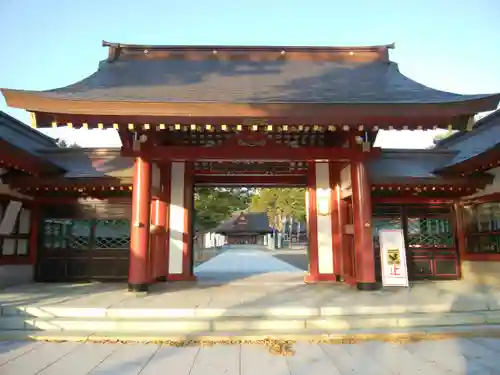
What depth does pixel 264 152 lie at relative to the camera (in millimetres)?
7125

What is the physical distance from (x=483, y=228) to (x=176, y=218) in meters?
8.14

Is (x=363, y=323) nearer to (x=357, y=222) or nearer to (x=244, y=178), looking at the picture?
(x=357, y=222)

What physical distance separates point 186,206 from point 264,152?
9.98 ft

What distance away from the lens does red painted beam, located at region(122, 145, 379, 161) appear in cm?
709

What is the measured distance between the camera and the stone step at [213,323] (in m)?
4.90

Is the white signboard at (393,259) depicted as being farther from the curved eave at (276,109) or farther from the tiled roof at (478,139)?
the tiled roof at (478,139)

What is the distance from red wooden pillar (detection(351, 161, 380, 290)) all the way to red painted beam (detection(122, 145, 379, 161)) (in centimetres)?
34

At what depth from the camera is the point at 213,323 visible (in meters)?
4.93

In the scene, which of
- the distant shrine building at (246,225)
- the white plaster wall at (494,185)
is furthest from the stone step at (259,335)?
the distant shrine building at (246,225)

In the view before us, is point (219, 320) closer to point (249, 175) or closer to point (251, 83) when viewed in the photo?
point (249, 175)

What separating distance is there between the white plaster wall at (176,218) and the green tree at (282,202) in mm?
27237

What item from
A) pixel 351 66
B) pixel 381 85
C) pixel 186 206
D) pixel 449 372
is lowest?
pixel 449 372

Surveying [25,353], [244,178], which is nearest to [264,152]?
[244,178]

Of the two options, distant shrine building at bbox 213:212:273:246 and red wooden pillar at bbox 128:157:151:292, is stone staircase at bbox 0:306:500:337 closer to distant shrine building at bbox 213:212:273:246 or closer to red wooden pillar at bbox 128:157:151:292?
red wooden pillar at bbox 128:157:151:292
